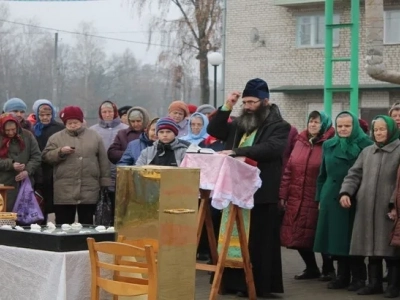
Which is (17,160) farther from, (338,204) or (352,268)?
(352,268)

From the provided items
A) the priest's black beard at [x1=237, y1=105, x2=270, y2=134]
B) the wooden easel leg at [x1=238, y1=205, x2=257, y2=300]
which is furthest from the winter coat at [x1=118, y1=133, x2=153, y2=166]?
the wooden easel leg at [x1=238, y1=205, x2=257, y2=300]

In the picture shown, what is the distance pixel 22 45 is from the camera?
63.6 m

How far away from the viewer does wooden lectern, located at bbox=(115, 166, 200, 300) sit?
595cm

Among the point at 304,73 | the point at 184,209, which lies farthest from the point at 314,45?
the point at 184,209

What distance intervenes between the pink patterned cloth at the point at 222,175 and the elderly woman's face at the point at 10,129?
2.71 metres

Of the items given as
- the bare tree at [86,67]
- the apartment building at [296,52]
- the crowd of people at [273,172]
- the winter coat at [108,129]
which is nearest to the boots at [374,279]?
the crowd of people at [273,172]

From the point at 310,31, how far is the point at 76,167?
822 inches

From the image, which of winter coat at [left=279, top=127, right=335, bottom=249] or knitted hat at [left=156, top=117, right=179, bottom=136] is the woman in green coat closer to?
winter coat at [left=279, top=127, right=335, bottom=249]

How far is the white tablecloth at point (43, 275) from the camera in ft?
19.5

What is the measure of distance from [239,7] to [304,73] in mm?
3339

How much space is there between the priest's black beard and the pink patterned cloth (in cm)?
72

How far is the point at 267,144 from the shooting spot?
8.15 m

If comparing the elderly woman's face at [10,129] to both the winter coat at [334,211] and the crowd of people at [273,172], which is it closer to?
the crowd of people at [273,172]

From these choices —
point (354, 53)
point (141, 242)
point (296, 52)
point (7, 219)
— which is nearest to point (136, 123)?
point (7, 219)
